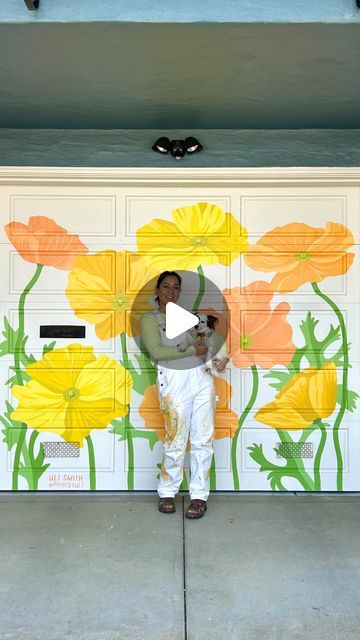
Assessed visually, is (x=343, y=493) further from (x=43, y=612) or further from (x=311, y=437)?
(x=43, y=612)

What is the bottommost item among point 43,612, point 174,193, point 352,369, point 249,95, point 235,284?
point 43,612

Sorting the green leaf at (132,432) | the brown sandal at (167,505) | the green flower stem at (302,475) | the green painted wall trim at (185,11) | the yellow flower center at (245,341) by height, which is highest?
the green painted wall trim at (185,11)

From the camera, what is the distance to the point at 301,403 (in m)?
3.98

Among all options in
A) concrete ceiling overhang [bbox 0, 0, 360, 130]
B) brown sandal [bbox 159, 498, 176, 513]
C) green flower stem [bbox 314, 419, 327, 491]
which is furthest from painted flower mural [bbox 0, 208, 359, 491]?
concrete ceiling overhang [bbox 0, 0, 360, 130]

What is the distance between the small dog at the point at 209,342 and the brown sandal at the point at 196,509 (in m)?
0.86

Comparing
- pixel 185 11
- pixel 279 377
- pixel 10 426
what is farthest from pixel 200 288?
pixel 185 11

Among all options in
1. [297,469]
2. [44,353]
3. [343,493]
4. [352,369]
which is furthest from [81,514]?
[352,369]

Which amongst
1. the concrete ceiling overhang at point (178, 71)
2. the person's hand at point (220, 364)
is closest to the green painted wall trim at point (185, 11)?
the concrete ceiling overhang at point (178, 71)

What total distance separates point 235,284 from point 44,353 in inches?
61.0

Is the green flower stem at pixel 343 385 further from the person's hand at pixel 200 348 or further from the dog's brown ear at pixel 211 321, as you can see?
the person's hand at pixel 200 348

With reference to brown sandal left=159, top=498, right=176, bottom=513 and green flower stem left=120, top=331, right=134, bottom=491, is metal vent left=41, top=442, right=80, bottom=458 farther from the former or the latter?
brown sandal left=159, top=498, right=176, bottom=513

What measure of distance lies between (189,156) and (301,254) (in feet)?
3.68

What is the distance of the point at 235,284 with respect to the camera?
3988 millimetres

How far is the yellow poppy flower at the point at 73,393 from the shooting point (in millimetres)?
3957
